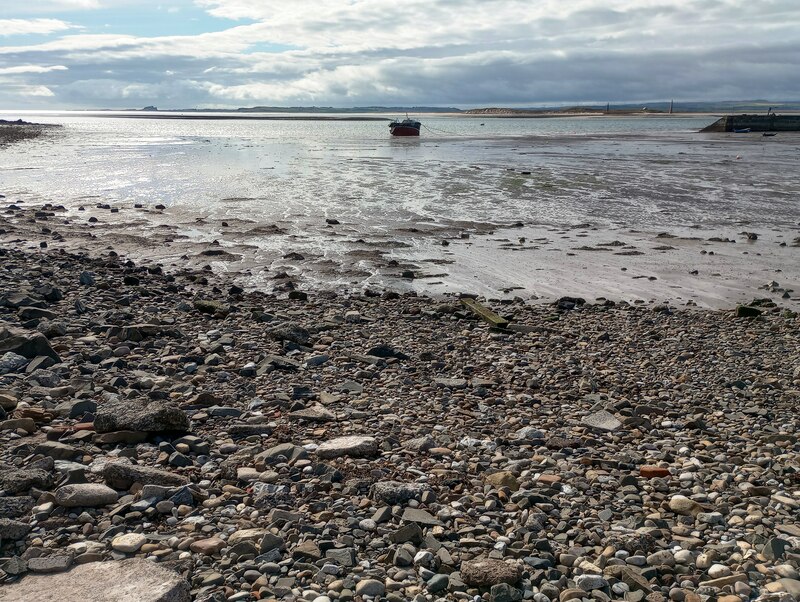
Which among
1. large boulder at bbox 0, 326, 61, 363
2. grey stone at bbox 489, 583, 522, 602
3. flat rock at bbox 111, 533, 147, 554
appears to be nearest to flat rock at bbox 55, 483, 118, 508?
flat rock at bbox 111, 533, 147, 554

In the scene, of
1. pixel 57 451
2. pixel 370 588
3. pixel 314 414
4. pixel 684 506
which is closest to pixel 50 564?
pixel 57 451

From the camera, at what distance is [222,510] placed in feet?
16.4

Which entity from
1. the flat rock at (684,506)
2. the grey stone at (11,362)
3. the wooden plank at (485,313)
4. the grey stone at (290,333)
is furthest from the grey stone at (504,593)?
the wooden plank at (485,313)

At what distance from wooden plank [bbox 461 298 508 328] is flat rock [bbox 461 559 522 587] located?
20.2 feet

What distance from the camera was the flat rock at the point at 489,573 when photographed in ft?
13.9

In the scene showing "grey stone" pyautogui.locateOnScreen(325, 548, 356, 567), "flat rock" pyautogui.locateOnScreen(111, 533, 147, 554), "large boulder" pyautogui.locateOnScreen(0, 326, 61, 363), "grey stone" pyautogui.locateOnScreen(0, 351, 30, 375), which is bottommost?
"grey stone" pyautogui.locateOnScreen(325, 548, 356, 567)

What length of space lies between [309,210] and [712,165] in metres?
27.9

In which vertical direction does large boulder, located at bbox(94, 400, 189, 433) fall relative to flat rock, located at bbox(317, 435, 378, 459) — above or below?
above

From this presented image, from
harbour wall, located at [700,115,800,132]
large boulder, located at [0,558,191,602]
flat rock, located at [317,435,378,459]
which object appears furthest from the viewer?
harbour wall, located at [700,115,800,132]

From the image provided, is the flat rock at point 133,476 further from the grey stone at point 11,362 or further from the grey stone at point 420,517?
the grey stone at point 11,362

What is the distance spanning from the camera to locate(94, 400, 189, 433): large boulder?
19.7 ft

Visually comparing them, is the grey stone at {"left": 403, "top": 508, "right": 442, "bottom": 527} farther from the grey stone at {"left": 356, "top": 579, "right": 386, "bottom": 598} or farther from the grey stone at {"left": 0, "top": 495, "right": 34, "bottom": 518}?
the grey stone at {"left": 0, "top": 495, "right": 34, "bottom": 518}

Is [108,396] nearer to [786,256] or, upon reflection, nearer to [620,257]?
[620,257]

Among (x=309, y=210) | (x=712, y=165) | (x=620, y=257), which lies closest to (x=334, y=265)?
(x=620, y=257)
